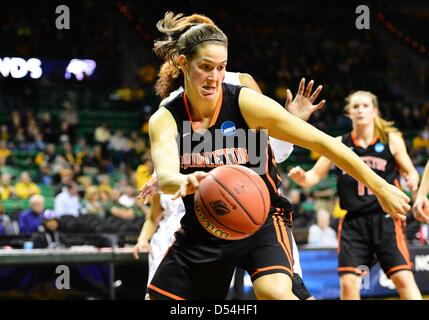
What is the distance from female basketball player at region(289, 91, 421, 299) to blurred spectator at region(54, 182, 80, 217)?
21.1ft

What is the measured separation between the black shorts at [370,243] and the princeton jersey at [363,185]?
0.08 metres

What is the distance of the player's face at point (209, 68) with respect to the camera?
142 inches

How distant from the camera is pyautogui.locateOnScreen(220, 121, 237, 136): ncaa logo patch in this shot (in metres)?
3.68

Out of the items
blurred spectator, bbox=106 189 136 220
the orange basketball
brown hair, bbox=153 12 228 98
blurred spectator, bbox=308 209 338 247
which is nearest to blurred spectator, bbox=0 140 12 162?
blurred spectator, bbox=106 189 136 220

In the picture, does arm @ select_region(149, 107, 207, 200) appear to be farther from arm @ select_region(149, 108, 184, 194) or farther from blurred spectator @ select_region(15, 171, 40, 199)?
blurred spectator @ select_region(15, 171, 40, 199)

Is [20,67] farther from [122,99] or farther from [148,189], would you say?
[148,189]

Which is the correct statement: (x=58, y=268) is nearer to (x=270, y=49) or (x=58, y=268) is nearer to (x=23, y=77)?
(x=23, y=77)

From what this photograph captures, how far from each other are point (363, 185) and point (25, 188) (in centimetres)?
797

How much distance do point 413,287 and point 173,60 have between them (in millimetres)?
2949

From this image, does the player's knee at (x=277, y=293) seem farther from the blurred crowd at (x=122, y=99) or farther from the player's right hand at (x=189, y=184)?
the blurred crowd at (x=122, y=99)

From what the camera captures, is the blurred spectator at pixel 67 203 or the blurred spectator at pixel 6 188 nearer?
the blurred spectator at pixel 67 203

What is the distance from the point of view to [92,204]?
1224 centimetres

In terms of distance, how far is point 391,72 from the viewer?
73.4 feet

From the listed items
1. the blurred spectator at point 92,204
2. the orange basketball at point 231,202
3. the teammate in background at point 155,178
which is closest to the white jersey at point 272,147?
the teammate in background at point 155,178
